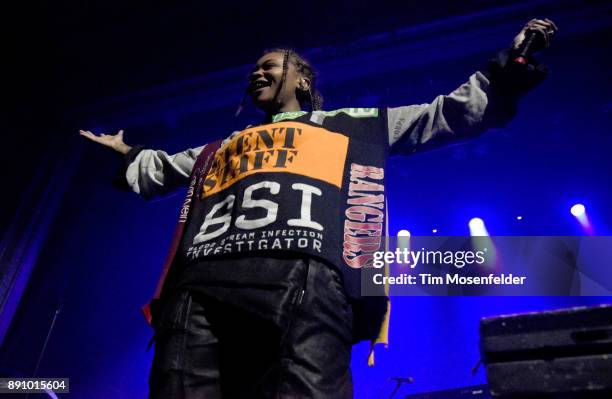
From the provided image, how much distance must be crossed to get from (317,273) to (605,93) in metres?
4.89

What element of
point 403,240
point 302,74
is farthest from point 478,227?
point 302,74

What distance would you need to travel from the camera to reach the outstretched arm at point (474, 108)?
1.35 m

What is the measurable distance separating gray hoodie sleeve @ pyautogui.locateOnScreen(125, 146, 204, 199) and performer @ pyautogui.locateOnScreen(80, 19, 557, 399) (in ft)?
0.51

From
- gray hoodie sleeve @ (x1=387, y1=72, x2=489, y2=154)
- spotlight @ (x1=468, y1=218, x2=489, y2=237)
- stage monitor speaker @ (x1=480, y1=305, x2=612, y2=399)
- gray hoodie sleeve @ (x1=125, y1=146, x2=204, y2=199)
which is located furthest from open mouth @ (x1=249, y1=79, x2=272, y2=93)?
spotlight @ (x1=468, y1=218, x2=489, y2=237)

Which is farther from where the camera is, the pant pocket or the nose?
the nose

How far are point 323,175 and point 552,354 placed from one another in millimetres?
724

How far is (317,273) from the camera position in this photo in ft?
3.49

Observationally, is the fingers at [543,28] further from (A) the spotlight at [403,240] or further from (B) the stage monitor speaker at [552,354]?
(A) the spotlight at [403,240]

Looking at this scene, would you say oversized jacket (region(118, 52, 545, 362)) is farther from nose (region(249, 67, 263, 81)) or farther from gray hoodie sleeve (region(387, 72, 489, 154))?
nose (region(249, 67, 263, 81))

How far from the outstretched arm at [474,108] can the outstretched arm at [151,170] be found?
0.88 m

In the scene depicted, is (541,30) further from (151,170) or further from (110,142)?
(110,142)

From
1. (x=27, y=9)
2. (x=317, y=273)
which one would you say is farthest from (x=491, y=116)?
(x=27, y=9)

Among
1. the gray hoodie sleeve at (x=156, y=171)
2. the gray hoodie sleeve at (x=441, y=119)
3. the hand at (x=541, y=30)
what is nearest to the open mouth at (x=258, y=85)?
the gray hoodie sleeve at (x=156, y=171)

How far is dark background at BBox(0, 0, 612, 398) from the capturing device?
151 inches
